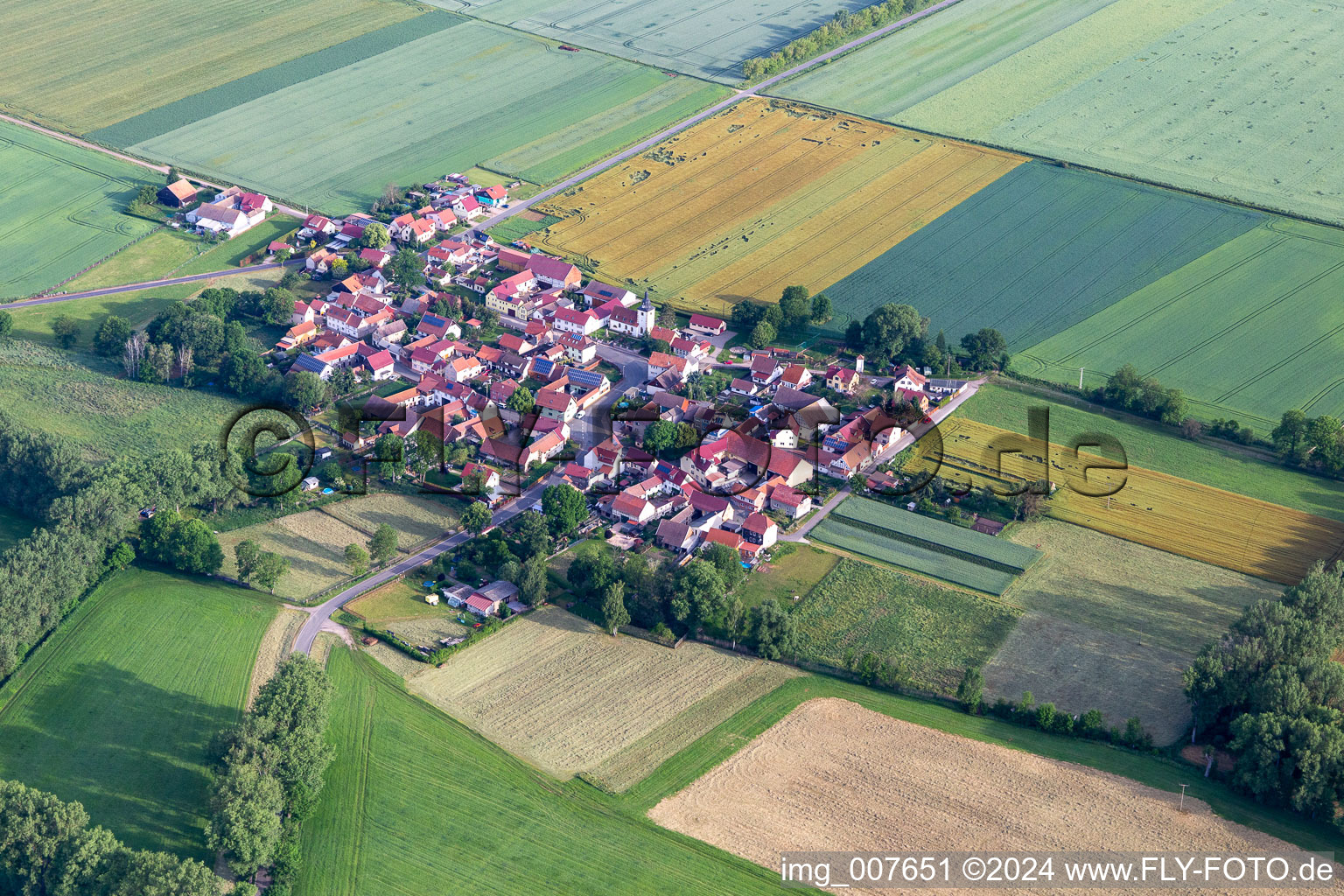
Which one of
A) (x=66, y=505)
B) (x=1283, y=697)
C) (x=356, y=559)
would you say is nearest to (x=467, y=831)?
(x=356, y=559)

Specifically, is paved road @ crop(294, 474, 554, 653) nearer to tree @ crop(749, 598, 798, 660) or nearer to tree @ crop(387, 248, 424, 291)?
tree @ crop(749, 598, 798, 660)

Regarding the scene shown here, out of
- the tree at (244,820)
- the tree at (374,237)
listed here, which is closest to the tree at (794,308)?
the tree at (374,237)

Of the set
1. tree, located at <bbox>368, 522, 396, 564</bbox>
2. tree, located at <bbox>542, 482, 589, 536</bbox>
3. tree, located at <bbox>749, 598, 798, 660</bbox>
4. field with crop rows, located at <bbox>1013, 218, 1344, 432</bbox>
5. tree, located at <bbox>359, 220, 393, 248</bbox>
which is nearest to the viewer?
tree, located at <bbox>749, 598, 798, 660</bbox>

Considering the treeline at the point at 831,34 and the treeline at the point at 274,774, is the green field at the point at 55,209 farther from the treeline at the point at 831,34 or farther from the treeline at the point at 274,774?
the treeline at the point at 831,34

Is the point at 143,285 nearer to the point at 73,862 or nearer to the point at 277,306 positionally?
the point at 277,306

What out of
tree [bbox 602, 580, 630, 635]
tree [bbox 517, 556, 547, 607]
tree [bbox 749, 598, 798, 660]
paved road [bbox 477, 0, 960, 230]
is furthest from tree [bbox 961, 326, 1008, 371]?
paved road [bbox 477, 0, 960, 230]

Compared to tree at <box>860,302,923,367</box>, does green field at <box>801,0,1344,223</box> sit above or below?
above
